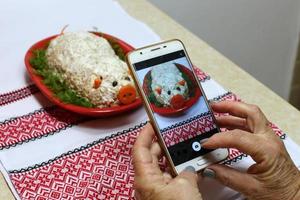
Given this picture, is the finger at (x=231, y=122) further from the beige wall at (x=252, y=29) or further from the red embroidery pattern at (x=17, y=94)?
the beige wall at (x=252, y=29)

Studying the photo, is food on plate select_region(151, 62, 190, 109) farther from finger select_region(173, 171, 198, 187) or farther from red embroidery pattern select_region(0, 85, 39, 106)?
red embroidery pattern select_region(0, 85, 39, 106)

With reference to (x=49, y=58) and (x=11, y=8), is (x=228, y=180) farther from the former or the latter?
(x=11, y=8)

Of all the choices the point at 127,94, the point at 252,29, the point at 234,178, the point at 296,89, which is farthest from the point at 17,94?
the point at 296,89

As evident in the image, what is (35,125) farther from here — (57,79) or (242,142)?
(242,142)

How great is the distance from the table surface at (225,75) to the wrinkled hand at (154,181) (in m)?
0.20

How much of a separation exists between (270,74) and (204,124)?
1128 mm

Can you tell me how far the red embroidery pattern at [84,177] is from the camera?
0.66m

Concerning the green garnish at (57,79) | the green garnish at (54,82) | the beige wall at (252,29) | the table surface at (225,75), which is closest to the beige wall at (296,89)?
the beige wall at (252,29)

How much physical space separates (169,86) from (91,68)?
18 cm

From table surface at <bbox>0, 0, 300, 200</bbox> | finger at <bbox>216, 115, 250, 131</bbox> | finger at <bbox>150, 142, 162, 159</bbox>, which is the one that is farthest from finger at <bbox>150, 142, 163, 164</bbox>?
table surface at <bbox>0, 0, 300, 200</bbox>

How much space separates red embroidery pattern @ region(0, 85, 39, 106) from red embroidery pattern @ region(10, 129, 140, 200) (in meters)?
0.17

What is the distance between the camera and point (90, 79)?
77cm

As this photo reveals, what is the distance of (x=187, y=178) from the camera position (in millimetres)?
573

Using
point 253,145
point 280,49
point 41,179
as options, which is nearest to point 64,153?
point 41,179
